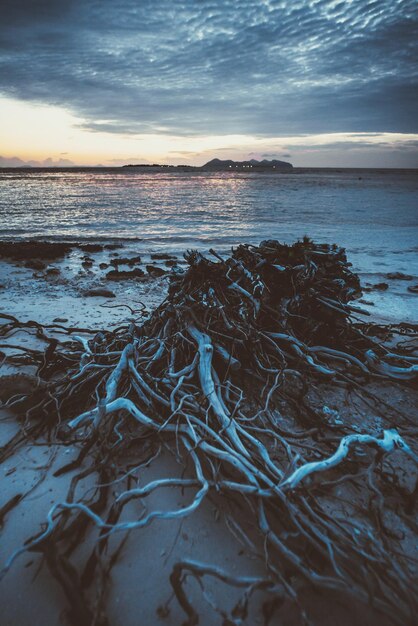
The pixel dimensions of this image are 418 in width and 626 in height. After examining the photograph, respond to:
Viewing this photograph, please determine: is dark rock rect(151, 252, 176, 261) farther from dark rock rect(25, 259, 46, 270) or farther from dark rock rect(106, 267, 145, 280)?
dark rock rect(25, 259, 46, 270)

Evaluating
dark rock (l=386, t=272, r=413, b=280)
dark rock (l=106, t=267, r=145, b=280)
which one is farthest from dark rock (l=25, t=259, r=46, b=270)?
dark rock (l=386, t=272, r=413, b=280)

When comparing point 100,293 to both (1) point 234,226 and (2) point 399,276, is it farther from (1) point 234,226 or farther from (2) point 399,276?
(1) point 234,226

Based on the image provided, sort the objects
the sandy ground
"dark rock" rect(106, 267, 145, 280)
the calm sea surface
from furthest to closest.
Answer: the calm sea surface < "dark rock" rect(106, 267, 145, 280) < the sandy ground

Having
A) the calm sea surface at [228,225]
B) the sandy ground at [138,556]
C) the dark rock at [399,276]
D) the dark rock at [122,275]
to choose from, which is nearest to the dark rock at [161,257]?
the calm sea surface at [228,225]

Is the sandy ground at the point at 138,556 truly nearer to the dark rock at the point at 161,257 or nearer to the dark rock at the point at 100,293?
the dark rock at the point at 100,293

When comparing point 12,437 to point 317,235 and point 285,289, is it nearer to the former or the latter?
point 285,289

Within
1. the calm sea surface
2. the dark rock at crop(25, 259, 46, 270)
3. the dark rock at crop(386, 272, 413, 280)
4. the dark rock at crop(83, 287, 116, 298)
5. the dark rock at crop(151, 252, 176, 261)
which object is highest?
the dark rock at crop(83, 287, 116, 298)

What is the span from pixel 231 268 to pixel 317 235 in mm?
9010

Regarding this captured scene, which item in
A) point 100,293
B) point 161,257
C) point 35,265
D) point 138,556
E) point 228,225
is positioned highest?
point 138,556

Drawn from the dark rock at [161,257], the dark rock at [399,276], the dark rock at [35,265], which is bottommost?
the dark rock at [161,257]

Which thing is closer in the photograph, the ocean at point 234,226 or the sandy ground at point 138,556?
the sandy ground at point 138,556

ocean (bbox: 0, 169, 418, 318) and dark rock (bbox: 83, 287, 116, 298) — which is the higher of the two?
dark rock (bbox: 83, 287, 116, 298)

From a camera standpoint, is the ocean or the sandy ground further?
the ocean

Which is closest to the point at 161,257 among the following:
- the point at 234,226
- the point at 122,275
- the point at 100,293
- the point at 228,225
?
the point at 122,275
